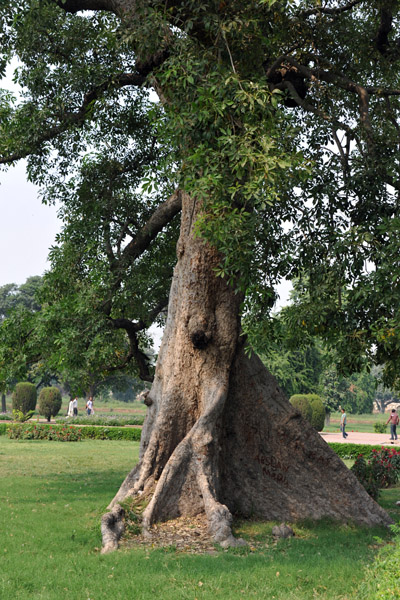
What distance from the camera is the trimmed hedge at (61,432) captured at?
26.9 metres

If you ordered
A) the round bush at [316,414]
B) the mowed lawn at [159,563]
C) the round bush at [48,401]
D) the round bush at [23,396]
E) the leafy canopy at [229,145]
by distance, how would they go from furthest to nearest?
the round bush at [23,396]
the round bush at [48,401]
the round bush at [316,414]
the leafy canopy at [229,145]
the mowed lawn at [159,563]

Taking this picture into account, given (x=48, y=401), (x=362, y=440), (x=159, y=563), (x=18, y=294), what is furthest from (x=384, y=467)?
(x=18, y=294)

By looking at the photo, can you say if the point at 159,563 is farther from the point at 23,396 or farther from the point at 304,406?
the point at 23,396

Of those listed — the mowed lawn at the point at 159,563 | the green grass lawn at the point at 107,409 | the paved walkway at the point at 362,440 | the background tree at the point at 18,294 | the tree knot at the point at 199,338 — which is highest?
the background tree at the point at 18,294

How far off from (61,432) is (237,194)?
20197mm

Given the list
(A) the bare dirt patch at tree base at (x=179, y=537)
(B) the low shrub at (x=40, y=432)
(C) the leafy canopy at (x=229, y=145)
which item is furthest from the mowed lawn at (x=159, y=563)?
(B) the low shrub at (x=40, y=432)

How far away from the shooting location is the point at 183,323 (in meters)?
10.3

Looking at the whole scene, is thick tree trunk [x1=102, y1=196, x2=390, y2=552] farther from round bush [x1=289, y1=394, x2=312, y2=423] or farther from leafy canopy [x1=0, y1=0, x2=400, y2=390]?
round bush [x1=289, y1=394, x2=312, y2=423]

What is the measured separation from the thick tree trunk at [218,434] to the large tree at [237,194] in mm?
26

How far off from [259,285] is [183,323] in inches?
79.3

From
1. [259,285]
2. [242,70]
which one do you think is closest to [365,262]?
[259,285]

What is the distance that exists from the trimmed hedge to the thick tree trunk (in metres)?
17.4

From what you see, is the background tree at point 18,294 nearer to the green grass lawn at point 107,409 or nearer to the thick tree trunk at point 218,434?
the green grass lawn at point 107,409

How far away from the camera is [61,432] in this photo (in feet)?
87.5
